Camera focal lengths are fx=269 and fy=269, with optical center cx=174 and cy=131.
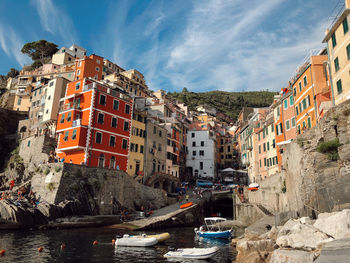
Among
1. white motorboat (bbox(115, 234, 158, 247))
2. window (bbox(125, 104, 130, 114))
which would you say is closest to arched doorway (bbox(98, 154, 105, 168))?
window (bbox(125, 104, 130, 114))

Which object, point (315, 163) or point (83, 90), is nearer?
point (315, 163)

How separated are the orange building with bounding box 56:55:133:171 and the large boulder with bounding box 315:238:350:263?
3801 centimetres

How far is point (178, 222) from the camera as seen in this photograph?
4350cm

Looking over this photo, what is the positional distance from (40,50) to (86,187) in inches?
3550

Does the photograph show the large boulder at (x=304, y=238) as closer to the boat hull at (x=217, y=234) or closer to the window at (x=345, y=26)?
the boat hull at (x=217, y=234)

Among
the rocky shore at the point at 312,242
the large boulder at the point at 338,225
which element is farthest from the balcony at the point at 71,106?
the large boulder at the point at 338,225

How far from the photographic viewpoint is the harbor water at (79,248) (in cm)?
2131

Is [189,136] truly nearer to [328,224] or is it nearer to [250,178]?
[250,178]

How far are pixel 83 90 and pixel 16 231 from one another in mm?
25041

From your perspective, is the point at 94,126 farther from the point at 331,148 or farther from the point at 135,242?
the point at 331,148

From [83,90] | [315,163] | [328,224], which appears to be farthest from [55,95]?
[328,224]

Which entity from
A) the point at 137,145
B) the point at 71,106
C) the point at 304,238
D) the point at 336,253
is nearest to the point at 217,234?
the point at 304,238

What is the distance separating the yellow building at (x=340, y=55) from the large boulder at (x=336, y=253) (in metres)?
20.2

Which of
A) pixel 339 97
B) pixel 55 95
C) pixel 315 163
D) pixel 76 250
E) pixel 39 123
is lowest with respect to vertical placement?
pixel 76 250
